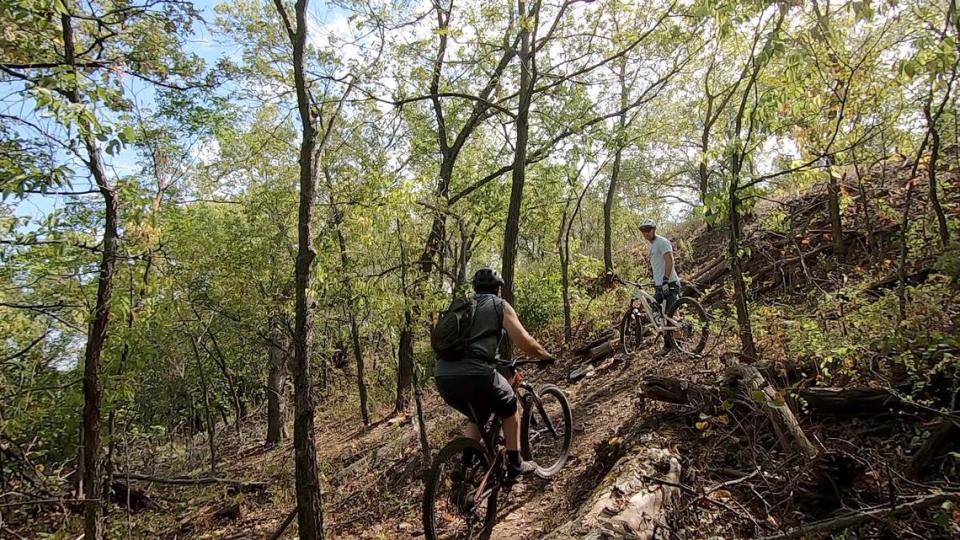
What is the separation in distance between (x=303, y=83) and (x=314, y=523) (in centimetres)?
424

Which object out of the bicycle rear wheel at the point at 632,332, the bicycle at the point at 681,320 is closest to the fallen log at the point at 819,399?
the bicycle at the point at 681,320

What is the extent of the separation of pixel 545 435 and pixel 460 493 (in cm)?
214

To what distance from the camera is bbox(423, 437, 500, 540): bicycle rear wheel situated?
391cm

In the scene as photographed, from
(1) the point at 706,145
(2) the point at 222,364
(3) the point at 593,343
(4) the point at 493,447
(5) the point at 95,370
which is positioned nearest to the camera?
(4) the point at 493,447

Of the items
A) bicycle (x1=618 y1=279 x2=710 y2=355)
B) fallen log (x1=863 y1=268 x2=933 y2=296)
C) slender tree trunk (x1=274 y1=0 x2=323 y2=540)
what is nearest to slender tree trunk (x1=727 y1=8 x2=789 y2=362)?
bicycle (x1=618 y1=279 x2=710 y2=355)

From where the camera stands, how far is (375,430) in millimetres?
12344

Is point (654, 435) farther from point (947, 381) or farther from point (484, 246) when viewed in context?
point (484, 246)

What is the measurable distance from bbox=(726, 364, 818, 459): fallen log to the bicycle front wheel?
169 centimetres

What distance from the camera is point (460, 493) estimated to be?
408 centimetres

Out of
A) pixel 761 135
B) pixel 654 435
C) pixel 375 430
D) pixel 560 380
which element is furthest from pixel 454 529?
pixel 375 430

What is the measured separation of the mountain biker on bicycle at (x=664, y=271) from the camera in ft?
25.4

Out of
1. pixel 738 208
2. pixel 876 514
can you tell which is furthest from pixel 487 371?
pixel 738 208

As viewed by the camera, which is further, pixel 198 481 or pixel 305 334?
pixel 198 481

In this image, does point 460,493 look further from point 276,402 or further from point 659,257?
point 276,402
